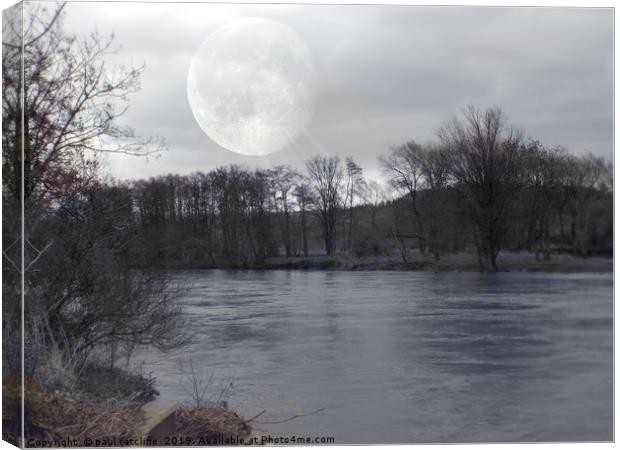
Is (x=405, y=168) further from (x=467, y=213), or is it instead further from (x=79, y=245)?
(x=79, y=245)

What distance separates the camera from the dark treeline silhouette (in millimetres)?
8453

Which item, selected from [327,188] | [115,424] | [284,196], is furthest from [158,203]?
[115,424]

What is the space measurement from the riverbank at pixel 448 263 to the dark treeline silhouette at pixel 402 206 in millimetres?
70

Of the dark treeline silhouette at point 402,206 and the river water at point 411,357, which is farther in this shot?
the dark treeline silhouette at point 402,206

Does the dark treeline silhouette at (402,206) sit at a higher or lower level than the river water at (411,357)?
higher

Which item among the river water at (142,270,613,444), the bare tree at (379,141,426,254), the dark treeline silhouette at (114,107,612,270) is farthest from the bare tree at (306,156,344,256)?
the river water at (142,270,613,444)

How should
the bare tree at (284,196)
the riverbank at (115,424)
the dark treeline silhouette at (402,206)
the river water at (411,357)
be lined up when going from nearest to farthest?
the river water at (411,357)
the riverbank at (115,424)
the dark treeline silhouette at (402,206)
the bare tree at (284,196)

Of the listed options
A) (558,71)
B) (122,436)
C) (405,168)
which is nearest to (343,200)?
(405,168)

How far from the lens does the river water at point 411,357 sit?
8164 mm

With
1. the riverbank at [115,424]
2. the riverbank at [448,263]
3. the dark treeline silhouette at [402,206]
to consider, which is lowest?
the riverbank at [115,424]

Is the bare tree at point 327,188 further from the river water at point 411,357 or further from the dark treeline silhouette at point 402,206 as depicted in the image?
the river water at point 411,357

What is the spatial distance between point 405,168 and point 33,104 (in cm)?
416

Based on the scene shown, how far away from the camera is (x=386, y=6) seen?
8.38 meters

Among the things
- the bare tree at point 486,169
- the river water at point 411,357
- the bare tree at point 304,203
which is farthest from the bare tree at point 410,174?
the bare tree at point 304,203
